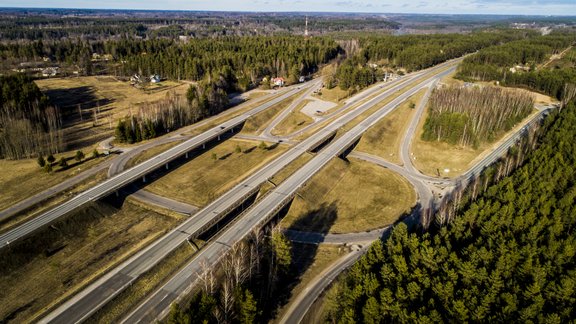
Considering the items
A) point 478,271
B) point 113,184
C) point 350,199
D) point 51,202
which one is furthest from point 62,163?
point 478,271

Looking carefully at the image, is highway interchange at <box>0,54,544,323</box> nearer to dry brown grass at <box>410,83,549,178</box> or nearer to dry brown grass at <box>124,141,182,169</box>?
dry brown grass at <box>124,141,182,169</box>

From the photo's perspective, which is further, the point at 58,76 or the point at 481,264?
the point at 58,76

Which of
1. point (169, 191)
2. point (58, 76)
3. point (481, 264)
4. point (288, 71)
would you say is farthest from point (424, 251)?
point (58, 76)

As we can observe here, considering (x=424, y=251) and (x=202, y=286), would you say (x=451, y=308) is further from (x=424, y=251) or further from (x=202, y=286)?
(x=202, y=286)

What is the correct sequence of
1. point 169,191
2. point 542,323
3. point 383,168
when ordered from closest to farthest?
point 542,323 < point 169,191 < point 383,168

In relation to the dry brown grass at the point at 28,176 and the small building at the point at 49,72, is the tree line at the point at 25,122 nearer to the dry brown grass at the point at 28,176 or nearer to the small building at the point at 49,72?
the dry brown grass at the point at 28,176
